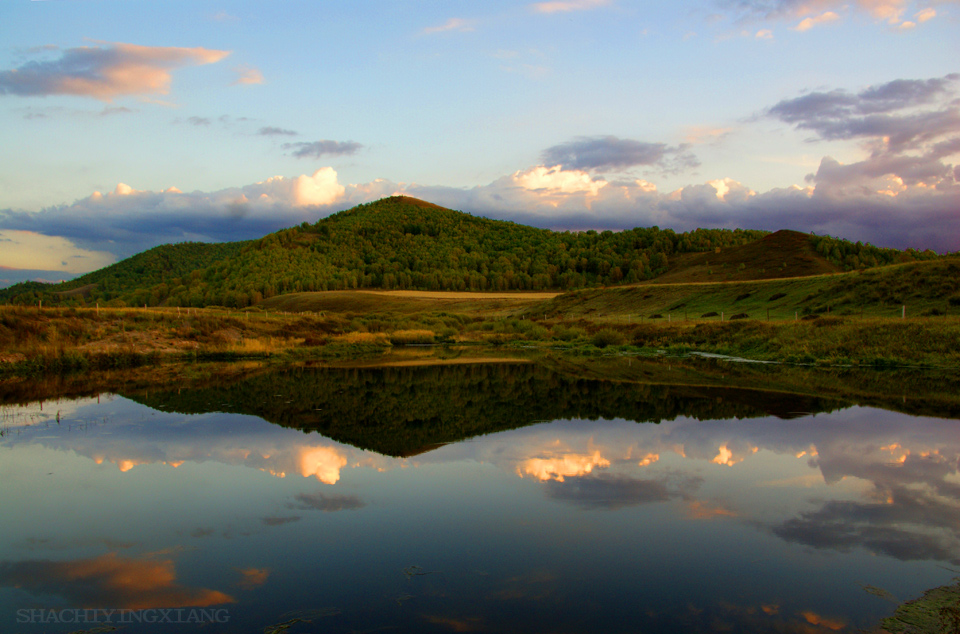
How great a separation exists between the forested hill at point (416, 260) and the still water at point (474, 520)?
12155 centimetres

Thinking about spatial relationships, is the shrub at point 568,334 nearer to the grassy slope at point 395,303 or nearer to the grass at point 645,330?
the grass at point 645,330

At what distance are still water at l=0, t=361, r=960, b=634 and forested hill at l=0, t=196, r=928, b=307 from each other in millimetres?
121553

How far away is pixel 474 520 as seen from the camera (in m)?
7.86

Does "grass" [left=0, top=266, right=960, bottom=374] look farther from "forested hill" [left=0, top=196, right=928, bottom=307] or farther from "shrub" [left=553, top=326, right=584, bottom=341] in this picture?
"forested hill" [left=0, top=196, right=928, bottom=307]

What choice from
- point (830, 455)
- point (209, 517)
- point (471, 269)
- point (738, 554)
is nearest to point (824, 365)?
point (830, 455)

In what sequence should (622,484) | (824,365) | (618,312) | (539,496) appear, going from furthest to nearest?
(618,312), (824,365), (622,484), (539,496)

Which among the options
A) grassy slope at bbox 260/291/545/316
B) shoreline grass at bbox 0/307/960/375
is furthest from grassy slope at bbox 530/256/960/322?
grassy slope at bbox 260/291/545/316

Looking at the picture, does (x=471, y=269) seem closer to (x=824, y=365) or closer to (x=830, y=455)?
(x=824, y=365)

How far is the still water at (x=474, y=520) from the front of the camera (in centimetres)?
550

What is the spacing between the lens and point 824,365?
27703mm

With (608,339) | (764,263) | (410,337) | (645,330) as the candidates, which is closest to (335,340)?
(410,337)

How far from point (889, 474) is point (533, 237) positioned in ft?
602

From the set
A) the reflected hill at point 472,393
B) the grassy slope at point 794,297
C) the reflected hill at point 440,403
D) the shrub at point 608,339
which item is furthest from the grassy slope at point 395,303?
the reflected hill at point 440,403

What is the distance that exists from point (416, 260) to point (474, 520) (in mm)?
162553
